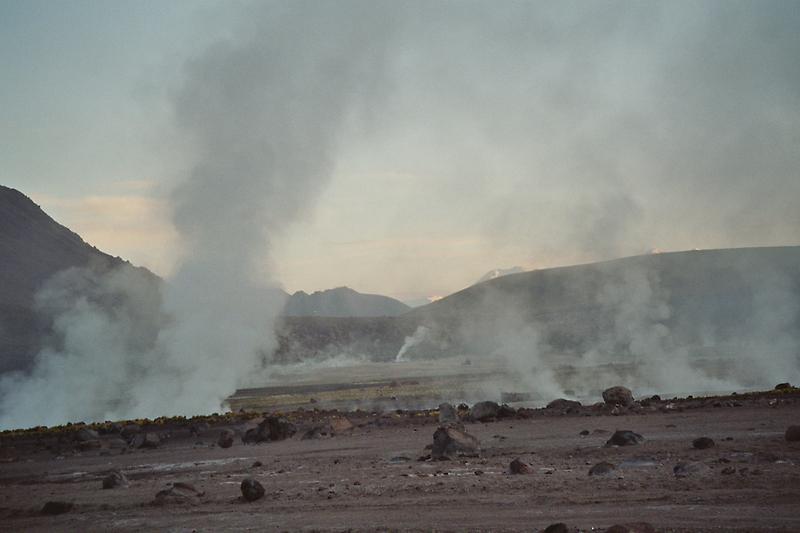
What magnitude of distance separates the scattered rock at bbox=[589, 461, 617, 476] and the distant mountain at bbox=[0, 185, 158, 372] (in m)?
108

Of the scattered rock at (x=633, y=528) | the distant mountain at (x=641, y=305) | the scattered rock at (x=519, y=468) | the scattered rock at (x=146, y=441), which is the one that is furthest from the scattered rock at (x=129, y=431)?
the distant mountain at (x=641, y=305)

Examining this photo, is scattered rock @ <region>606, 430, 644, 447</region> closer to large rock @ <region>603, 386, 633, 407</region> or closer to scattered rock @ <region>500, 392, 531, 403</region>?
large rock @ <region>603, 386, 633, 407</region>

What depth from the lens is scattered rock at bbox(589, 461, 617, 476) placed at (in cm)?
1819

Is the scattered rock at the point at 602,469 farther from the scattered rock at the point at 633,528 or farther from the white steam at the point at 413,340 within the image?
the white steam at the point at 413,340

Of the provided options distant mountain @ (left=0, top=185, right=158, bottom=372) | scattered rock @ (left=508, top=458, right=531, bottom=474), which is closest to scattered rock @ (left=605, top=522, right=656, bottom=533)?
scattered rock @ (left=508, top=458, right=531, bottom=474)

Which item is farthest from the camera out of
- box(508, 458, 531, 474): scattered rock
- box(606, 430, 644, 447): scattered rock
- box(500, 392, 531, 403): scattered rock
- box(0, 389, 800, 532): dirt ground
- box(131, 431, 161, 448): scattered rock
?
box(500, 392, 531, 403): scattered rock

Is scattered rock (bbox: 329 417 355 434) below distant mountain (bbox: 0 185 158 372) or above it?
below

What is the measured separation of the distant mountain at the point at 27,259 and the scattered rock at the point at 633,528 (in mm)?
113054

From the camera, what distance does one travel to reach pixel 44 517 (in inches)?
774

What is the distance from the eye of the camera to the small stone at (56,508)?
65.5ft

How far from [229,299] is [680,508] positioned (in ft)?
168

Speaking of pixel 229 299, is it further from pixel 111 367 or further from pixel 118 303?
pixel 118 303

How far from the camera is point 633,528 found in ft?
38.1

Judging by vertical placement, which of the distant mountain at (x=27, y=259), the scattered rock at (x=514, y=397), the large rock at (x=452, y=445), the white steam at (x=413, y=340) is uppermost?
the distant mountain at (x=27, y=259)
